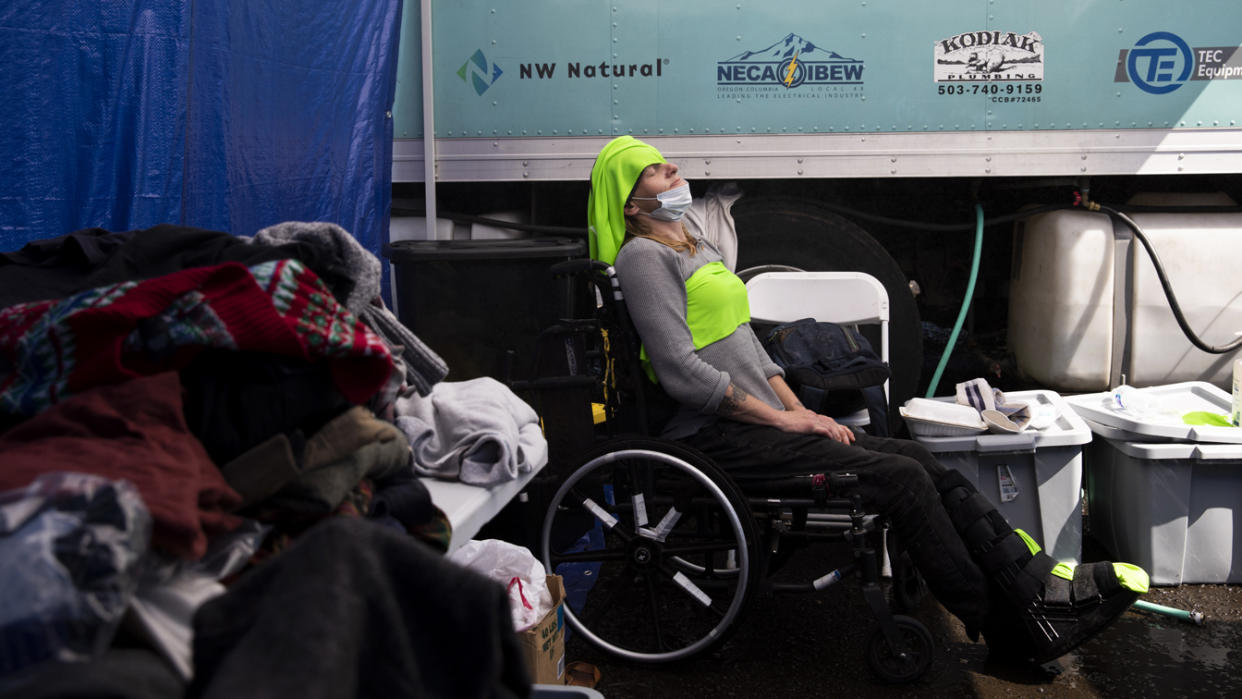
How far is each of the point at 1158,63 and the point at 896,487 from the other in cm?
268

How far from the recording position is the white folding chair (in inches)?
168

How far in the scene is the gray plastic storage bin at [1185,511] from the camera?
3.70 m

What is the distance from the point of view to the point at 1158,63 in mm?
4445

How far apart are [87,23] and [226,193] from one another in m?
0.68

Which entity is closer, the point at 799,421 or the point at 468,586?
the point at 468,586

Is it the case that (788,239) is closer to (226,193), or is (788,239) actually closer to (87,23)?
(226,193)

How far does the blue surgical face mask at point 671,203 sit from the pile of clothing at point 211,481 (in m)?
1.76

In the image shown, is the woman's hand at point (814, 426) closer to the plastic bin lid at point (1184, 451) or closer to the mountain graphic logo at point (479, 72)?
the plastic bin lid at point (1184, 451)

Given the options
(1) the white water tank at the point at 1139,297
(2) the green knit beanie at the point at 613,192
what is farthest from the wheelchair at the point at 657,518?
(1) the white water tank at the point at 1139,297

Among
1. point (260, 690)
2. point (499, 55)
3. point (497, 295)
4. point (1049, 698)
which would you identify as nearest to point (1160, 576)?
point (1049, 698)

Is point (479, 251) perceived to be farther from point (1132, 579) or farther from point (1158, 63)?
point (1158, 63)

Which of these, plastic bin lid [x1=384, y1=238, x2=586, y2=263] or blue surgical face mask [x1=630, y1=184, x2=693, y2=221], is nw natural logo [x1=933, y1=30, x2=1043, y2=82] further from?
plastic bin lid [x1=384, y1=238, x2=586, y2=263]

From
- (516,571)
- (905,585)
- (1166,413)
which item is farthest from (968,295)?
(516,571)

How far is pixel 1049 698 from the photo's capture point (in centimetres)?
293
